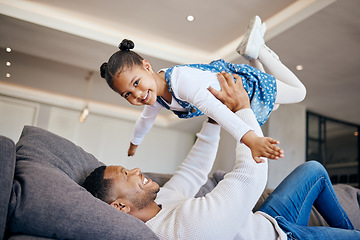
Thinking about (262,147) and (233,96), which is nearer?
(262,147)

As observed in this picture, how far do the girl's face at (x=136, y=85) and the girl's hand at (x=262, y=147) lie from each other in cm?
50

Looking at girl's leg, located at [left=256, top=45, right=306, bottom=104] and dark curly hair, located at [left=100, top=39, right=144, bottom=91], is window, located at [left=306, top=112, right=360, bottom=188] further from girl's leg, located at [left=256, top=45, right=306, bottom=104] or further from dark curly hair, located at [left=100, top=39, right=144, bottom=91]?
dark curly hair, located at [left=100, top=39, right=144, bottom=91]

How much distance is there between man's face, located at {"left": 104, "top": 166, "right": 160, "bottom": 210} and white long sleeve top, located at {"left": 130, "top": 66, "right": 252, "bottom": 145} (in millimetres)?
341

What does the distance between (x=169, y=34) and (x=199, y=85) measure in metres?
2.92

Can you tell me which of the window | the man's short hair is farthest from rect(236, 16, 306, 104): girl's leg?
the window

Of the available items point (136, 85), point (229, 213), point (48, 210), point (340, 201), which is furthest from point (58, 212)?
point (340, 201)

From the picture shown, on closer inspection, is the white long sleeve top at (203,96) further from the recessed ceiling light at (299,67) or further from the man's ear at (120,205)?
the recessed ceiling light at (299,67)

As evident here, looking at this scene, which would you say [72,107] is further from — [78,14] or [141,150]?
[78,14]

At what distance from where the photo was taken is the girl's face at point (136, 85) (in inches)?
54.6

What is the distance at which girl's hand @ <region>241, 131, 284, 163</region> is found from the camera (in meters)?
0.97

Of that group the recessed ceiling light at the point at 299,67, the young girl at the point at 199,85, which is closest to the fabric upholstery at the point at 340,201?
the young girl at the point at 199,85

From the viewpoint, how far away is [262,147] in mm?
992

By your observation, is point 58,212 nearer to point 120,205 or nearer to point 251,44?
point 120,205

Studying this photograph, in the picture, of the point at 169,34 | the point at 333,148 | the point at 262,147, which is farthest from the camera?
the point at 333,148
